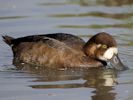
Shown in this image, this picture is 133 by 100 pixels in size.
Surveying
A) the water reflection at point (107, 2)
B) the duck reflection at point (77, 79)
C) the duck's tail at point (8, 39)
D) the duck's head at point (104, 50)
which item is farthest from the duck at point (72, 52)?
the water reflection at point (107, 2)

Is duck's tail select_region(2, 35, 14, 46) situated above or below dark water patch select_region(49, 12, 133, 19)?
below

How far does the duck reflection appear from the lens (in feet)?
31.3

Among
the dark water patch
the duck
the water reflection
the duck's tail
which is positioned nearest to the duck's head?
the duck

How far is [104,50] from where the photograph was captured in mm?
10883

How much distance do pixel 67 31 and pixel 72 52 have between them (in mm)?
2321

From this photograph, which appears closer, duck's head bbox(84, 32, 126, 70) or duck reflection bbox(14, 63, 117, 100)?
duck reflection bbox(14, 63, 117, 100)

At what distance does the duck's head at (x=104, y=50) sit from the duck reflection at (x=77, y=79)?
0.55 ft

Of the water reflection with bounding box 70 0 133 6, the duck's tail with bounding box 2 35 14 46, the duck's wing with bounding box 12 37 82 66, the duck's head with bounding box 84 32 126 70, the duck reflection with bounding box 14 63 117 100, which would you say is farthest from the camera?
the water reflection with bounding box 70 0 133 6

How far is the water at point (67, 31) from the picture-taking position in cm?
927

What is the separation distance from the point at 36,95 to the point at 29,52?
2.51 meters

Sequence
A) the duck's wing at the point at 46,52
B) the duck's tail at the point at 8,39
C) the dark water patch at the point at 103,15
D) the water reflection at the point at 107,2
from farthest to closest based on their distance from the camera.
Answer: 1. the water reflection at the point at 107,2
2. the dark water patch at the point at 103,15
3. the duck's tail at the point at 8,39
4. the duck's wing at the point at 46,52

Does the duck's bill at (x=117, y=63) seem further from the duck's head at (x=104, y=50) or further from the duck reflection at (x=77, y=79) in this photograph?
the duck reflection at (x=77, y=79)

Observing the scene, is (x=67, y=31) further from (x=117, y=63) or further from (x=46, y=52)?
(x=117, y=63)

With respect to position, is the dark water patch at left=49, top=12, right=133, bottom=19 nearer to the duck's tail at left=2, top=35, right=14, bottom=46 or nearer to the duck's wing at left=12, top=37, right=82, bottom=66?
the duck's tail at left=2, top=35, right=14, bottom=46
